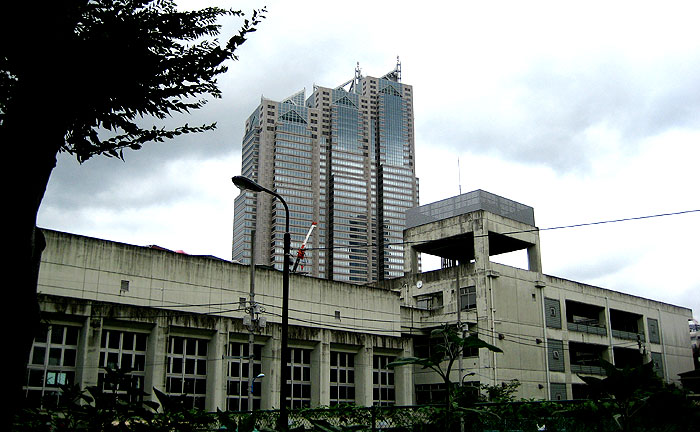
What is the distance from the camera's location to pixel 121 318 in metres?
32.9

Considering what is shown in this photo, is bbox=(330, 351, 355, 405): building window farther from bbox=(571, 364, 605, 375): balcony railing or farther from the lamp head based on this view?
the lamp head

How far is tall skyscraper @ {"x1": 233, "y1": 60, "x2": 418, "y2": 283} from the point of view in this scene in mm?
149750

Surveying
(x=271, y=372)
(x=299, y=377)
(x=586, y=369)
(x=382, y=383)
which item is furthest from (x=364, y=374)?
(x=586, y=369)

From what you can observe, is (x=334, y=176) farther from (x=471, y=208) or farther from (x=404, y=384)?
(x=404, y=384)

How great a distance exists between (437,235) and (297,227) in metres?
106

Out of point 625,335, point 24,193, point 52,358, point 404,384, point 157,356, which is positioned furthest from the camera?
point 625,335

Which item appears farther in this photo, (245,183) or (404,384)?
(404,384)

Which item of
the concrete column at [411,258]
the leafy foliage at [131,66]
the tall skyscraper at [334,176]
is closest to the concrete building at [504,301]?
the concrete column at [411,258]

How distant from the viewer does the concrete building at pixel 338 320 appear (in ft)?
105

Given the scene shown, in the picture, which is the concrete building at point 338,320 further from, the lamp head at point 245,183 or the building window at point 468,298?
the lamp head at point 245,183

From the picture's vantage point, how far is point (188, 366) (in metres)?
36.0

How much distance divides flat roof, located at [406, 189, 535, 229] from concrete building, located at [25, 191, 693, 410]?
0.47ft

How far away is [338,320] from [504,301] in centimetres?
1277

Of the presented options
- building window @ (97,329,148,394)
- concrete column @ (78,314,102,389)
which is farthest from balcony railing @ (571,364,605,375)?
concrete column @ (78,314,102,389)
